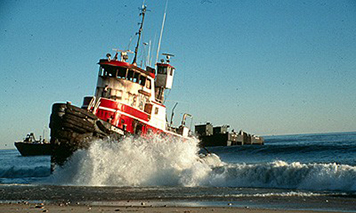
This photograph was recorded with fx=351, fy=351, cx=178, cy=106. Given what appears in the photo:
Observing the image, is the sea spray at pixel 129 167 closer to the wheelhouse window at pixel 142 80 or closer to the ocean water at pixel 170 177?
the ocean water at pixel 170 177

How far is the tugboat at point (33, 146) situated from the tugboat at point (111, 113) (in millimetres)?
36221

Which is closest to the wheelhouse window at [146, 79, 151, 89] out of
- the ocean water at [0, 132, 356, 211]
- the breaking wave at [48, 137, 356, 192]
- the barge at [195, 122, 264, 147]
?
the ocean water at [0, 132, 356, 211]

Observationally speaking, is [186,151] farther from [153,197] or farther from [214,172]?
[153,197]

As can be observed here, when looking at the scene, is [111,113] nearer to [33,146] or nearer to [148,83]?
[148,83]

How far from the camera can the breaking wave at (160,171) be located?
14273 mm

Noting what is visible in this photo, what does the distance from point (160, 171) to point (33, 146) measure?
4410 centimetres

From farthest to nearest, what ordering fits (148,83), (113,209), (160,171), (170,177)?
(148,83) < (160,171) < (170,177) < (113,209)

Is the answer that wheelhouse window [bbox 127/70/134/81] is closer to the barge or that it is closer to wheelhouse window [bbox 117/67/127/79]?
wheelhouse window [bbox 117/67/127/79]

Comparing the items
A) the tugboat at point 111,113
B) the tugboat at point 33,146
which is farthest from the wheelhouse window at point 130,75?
the tugboat at point 33,146

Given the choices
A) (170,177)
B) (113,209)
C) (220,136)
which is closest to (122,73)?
(170,177)

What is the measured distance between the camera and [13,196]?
1084 cm

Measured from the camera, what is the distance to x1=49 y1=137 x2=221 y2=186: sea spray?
14914 millimetres

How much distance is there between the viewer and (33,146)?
178 feet

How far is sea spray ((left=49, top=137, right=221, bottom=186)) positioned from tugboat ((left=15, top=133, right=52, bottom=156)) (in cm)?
4015
